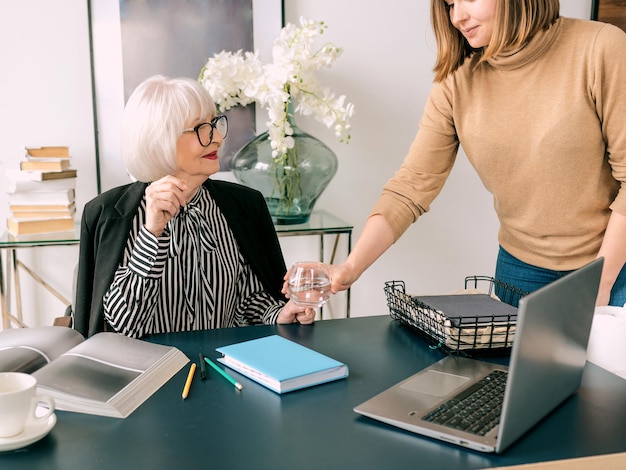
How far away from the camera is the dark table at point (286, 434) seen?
Result: 37.4 inches

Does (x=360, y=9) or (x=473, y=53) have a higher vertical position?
(x=360, y=9)

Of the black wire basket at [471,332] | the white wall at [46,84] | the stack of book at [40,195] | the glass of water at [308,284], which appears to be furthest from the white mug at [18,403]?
the white wall at [46,84]

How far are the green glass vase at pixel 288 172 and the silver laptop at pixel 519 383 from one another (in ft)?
4.57

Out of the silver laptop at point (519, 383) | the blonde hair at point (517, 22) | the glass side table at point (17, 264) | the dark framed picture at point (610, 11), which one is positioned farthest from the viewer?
the dark framed picture at point (610, 11)

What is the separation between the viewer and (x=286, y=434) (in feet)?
3.36

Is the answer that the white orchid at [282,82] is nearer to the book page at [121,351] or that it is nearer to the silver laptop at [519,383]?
the book page at [121,351]

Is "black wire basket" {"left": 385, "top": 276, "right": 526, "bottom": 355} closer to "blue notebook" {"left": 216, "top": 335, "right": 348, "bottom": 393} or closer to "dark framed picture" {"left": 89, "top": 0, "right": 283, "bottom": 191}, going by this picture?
"blue notebook" {"left": 216, "top": 335, "right": 348, "bottom": 393}

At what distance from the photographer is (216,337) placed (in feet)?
4.78

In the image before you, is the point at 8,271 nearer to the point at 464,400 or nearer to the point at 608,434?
the point at 464,400

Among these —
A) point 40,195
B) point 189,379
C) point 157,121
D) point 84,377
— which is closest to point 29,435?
point 84,377

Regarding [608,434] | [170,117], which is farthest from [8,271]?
[608,434]

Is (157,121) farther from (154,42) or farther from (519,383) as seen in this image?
(519,383)

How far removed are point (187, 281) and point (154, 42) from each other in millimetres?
1262

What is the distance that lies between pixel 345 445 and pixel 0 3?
2288 mm
